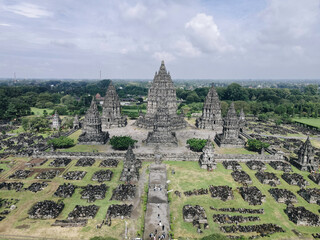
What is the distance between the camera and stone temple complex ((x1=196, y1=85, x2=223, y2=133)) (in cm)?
7981

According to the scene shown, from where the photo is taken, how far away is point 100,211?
31109mm

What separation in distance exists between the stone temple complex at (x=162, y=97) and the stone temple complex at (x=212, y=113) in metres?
8.65

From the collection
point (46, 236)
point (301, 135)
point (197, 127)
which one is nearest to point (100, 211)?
point (46, 236)

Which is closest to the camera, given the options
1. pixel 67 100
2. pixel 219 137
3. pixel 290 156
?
pixel 290 156

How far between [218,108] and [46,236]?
67.4 m

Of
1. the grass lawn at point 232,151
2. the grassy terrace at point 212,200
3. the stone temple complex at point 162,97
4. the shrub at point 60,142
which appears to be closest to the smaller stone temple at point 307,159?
the grassy terrace at point 212,200

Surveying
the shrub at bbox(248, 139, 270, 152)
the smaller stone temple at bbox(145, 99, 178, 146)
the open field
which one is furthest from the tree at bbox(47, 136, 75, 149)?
the shrub at bbox(248, 139, 270, 152)

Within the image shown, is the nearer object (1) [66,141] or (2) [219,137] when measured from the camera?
(1) [66,141]

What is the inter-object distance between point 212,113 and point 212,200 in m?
49.7

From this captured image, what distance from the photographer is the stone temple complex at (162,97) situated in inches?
2970

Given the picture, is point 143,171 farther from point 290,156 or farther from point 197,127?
point 197,127

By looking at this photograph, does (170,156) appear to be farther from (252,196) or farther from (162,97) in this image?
(162,97)

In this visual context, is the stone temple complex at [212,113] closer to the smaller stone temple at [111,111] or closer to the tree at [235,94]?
the smaller stone temple at [111,111]

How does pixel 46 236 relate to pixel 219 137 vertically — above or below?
below
